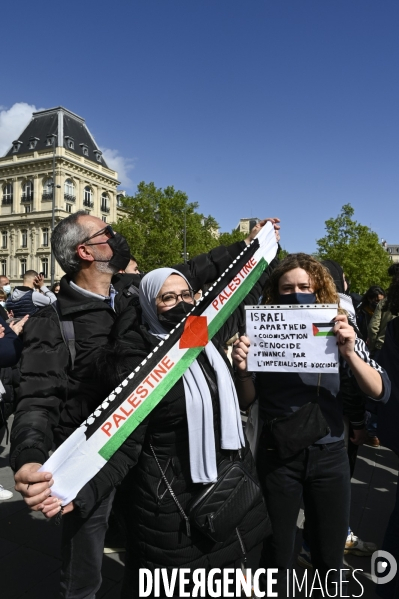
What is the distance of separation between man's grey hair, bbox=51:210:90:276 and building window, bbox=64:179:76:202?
52627mm

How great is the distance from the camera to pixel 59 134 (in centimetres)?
5584

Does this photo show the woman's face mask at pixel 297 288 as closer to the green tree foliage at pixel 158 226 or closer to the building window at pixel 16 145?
the green tree foliage at pixel 158 226

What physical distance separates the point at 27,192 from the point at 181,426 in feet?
189

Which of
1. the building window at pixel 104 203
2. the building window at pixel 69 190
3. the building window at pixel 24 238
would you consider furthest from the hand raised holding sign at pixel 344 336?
the building window at pixel 104 203

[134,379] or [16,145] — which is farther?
[16,145]

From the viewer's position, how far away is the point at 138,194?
1540 inches

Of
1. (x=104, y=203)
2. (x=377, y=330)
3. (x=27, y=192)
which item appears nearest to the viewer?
(x=377, y=330)

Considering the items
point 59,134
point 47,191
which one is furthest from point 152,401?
point 59,134

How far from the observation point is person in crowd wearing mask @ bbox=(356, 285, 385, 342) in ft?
23.1

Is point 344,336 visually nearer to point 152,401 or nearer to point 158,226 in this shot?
point 152,401

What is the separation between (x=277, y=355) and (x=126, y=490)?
998 millimetres

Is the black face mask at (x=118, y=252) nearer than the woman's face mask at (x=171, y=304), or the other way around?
the woman's face mask at (x=171, y=304)

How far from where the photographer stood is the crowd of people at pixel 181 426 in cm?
197

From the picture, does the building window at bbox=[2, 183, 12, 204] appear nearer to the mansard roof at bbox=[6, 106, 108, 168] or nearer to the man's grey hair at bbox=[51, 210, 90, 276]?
the mansard roof at bbox=[6, 106, 108, 168]
